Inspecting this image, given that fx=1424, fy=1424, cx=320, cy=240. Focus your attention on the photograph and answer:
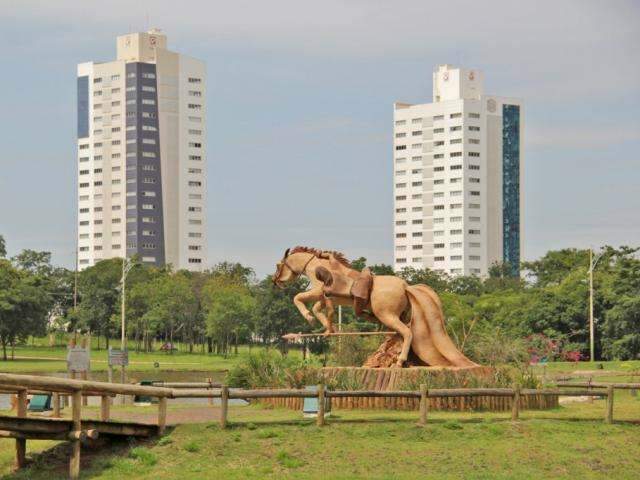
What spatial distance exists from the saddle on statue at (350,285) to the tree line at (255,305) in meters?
25.4

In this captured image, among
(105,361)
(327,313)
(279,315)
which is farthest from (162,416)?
(279,315)

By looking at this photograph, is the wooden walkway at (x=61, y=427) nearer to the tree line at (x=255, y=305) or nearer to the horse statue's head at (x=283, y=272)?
the horse statue's head at (x=283, y=272)

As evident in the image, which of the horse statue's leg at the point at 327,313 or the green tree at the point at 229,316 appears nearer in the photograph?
the horse statue's leg at the point at 327,313

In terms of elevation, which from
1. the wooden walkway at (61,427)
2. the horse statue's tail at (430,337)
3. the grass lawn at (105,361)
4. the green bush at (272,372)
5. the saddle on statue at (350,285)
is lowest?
the grass lawn at (105,361)

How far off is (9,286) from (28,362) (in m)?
11.8

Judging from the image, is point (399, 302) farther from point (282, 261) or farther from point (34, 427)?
point (34, 427)

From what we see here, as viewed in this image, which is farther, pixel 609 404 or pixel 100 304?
pixel 100 304

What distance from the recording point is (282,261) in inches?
1572

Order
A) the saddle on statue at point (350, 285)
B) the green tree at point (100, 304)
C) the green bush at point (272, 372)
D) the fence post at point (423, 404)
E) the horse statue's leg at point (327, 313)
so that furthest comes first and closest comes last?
the green tree at point (100, 304) < the horse statue's leg at point (327, 313) < the saddle on statue at point (350, 285) < the green bush at point (272, 372) < the fence post at point (423, 404)

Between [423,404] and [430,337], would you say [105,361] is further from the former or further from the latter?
[423,404]

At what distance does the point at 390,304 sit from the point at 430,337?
139 cm

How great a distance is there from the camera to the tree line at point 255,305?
8794cm

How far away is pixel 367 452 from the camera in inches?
1160

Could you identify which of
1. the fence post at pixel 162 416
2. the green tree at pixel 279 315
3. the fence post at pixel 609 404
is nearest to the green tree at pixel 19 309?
the green tree at pixel 279 315
